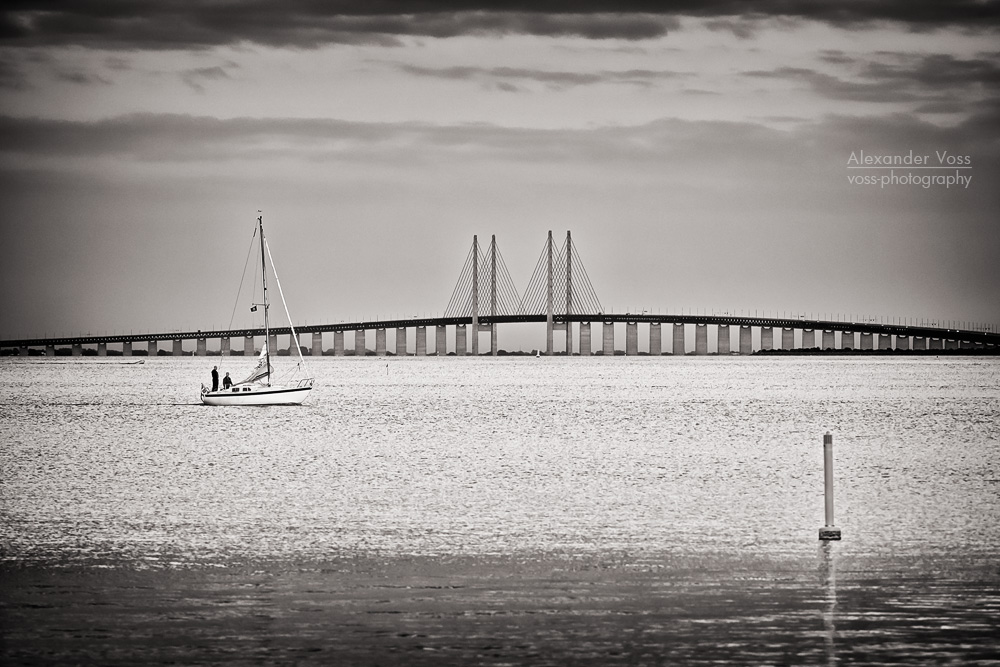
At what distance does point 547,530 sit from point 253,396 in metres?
44.6

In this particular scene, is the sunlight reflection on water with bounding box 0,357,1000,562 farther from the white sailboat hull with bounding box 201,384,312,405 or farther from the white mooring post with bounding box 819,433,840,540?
the white sailboat hull with bounding box 201,384,312,405

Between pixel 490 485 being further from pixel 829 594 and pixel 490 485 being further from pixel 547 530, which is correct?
pixel 829 594

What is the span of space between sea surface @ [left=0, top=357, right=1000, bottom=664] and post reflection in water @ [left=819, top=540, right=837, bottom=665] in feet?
0.10

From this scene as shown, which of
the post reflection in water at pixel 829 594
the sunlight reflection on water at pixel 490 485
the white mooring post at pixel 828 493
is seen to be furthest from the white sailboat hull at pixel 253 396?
the post reflection in water at pixel 829 594

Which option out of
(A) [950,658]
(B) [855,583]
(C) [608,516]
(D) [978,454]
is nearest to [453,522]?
(C) [608,516]

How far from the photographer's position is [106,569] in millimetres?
12359

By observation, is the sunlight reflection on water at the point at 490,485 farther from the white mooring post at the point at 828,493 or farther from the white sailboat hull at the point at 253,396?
the white sailboat hull at the point at 253,396

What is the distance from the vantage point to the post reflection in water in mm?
8695

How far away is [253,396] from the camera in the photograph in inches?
2306

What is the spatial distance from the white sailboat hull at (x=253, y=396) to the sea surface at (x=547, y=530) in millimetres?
20668

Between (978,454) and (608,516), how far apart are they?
1408 cm

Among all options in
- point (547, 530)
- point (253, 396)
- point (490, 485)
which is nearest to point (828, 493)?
point (547, 530)

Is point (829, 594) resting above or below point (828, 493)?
below

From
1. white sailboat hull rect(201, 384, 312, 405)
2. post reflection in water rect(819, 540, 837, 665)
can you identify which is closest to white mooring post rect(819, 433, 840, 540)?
post reflection in water rect(819, 540, 837, 665)
